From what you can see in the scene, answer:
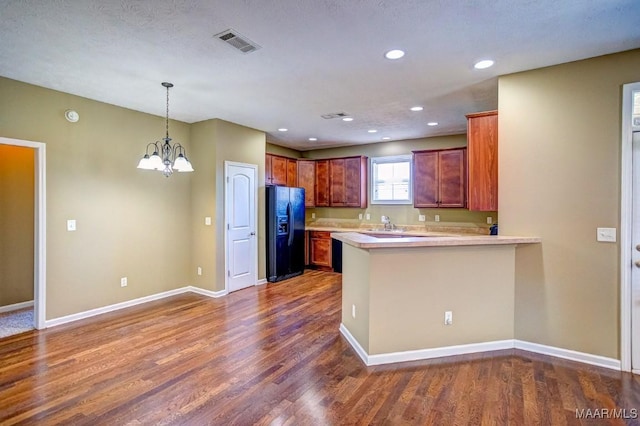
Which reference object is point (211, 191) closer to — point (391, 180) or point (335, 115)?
point (335, 115)

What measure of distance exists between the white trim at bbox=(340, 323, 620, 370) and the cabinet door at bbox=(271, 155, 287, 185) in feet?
13.9

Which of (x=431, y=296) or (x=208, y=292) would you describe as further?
(x=208, y=292)

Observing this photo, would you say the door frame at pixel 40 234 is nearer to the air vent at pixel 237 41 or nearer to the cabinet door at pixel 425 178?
the air vent at pixel 237 41

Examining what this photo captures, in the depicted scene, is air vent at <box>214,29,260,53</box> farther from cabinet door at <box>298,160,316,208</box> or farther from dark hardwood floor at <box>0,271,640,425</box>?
cabinet door at <box>298,160,316,208</box>

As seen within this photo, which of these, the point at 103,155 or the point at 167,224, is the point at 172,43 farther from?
the point at 167,224

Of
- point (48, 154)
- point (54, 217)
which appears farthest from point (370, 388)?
point (48, 154)

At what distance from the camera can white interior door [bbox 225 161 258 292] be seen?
5.37 meters

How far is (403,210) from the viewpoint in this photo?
6.85 m

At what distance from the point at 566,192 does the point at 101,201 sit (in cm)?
528

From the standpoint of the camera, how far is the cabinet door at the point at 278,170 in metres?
6.82

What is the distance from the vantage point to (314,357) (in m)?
3.10

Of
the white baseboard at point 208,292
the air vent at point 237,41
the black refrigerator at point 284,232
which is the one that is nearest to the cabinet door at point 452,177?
the black refrigerator at point 284,232

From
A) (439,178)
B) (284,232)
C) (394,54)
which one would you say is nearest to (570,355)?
(394,54)

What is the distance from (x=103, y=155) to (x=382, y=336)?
13.5 ft
